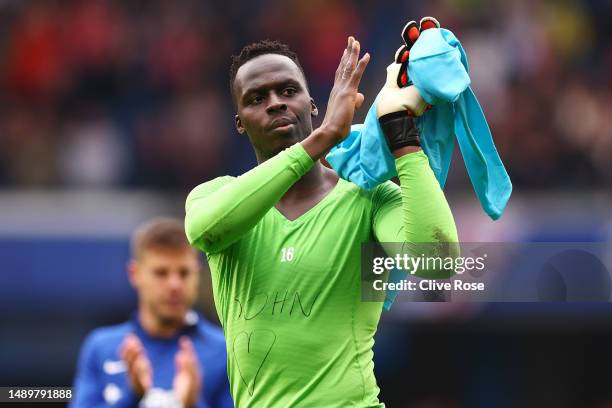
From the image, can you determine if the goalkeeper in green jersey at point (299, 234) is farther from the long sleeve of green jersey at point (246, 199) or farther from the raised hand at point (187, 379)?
the raised hand at point (187, 379)

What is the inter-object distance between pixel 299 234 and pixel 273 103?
47cm

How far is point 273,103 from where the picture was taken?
13.6 feet

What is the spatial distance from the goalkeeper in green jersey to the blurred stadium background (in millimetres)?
4549

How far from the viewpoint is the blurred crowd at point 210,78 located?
34.2 feet

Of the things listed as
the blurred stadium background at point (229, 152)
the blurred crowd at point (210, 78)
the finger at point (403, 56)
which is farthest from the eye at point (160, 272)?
the blurred crowd at point (210, 78)

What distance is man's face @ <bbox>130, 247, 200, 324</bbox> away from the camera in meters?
5.96

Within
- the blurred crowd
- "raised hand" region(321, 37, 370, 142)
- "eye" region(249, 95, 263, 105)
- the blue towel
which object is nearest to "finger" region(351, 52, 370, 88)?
"raised hand" region(321, 37, 370, 142)

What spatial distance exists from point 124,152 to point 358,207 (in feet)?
22.2

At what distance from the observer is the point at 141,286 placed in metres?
6.13

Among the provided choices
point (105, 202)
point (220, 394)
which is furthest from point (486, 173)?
point (105, 202)

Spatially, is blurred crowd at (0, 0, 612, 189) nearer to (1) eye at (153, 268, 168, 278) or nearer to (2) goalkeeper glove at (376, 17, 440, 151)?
(1) eye at (153, 268, 168, 278)

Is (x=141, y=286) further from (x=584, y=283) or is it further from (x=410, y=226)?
(x=410, y=226)

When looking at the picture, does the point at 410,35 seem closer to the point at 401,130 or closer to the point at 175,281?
the point at 401,130

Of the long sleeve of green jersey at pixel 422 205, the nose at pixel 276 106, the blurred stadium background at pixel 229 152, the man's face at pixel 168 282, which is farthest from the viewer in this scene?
the blurred stadium background at pixel 229 152
